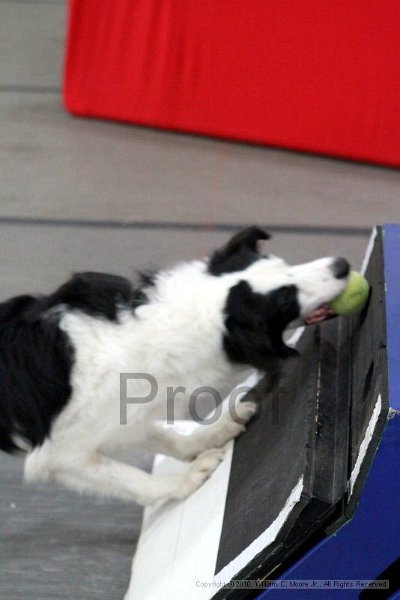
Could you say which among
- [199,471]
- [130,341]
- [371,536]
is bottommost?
[199,471]

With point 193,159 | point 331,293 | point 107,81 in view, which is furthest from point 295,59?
point 331,293

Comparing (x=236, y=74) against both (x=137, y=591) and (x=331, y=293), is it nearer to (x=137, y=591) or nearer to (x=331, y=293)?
(x=331, y=293)

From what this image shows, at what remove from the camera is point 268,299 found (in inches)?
65.6

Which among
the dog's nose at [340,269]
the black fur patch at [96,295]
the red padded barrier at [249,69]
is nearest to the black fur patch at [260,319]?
the dog's nose at [340,269]

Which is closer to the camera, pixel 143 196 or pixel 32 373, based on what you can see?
pixel 32 373

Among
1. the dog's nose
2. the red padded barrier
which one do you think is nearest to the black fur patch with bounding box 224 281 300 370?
the dog's nose

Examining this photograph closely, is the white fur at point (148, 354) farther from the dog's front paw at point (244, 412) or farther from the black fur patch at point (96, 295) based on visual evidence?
the dog's front paw at point (244, 412)

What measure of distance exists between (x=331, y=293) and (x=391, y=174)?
189cm

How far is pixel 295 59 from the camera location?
3439 millimetres

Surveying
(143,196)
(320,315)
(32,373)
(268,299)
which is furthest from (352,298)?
(143,196)

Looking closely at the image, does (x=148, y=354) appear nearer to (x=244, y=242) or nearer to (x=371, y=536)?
(x=244, y=242)

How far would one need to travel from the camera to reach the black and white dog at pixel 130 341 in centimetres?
170

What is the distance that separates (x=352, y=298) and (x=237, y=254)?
27 cm

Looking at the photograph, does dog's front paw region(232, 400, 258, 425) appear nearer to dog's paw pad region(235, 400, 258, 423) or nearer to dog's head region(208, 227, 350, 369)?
dog's paw pad region(235, 400, 258, 423)
